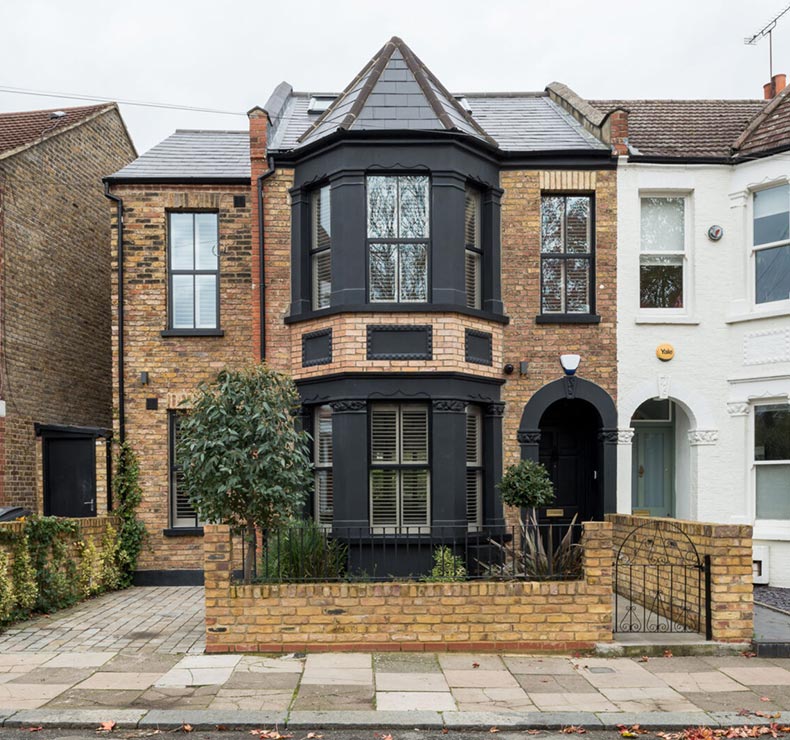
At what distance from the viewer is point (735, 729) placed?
6.02 metres

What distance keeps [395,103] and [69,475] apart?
307 inches

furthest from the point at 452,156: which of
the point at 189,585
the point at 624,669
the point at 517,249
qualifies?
the point at 189,585

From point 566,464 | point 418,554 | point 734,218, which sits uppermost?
point 734,218

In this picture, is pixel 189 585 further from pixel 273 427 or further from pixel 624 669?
pixel 624 669

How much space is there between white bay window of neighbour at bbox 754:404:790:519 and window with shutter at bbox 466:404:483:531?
13.8 feet

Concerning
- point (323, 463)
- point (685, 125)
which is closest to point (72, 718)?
point (323, 463)

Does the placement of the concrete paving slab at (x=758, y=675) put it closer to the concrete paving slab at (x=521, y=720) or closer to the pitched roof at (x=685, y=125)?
the concrete paving slab at (x=521, y=720)

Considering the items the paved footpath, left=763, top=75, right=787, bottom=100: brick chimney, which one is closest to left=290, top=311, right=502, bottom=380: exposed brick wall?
the paved footpath

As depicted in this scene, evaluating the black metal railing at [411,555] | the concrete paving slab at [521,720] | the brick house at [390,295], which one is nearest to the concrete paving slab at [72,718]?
the black metal railing at [411,555]

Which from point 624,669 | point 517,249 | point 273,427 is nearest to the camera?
point 624,669

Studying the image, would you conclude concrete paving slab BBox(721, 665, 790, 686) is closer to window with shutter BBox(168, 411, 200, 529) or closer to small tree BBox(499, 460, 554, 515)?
small tree BBox(499, 460, 554, 515)

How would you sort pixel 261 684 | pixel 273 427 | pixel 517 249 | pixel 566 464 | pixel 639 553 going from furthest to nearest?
pixel 566 464 → pixel 517 249 → pixel 639 553 → pixel 273 427 → pixel 261 684

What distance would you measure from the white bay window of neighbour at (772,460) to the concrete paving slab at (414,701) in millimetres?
7188

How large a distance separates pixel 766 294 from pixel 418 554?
6.52 meters
